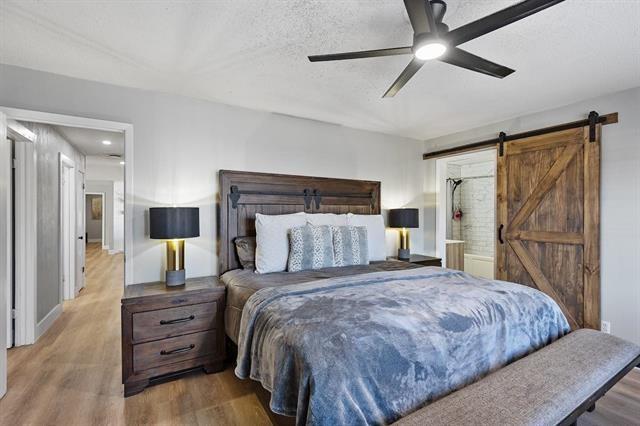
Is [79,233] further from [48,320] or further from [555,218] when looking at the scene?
[555,218]

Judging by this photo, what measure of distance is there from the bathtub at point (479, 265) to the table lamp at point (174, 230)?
4.40 metres

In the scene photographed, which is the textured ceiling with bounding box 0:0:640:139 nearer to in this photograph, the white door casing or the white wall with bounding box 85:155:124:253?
the white door casing

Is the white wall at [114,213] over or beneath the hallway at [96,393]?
over

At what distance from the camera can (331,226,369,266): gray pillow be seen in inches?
→ 118

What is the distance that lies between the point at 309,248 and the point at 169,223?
3.95 feet

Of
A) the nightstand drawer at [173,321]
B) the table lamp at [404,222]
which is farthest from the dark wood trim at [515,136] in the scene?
the nightstand drawer at [173,321]

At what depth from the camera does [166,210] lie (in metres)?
2.49

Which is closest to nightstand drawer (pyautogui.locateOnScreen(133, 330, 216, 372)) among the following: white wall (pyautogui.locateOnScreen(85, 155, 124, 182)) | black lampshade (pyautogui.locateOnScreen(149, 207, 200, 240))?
black lampshade (pyautogui.locateOnScreen(149, 207, 200, 240))

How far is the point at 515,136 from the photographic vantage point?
3.54 m

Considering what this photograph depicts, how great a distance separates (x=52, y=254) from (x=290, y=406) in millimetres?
3955

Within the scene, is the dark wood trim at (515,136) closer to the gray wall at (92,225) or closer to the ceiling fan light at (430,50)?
the ceiling fan light at (430,50)

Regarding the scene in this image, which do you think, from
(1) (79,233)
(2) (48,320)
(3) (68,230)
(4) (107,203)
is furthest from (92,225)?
(2) (48,320)

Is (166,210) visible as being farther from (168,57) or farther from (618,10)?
(618,10)

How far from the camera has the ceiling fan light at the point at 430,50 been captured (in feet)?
5.09
